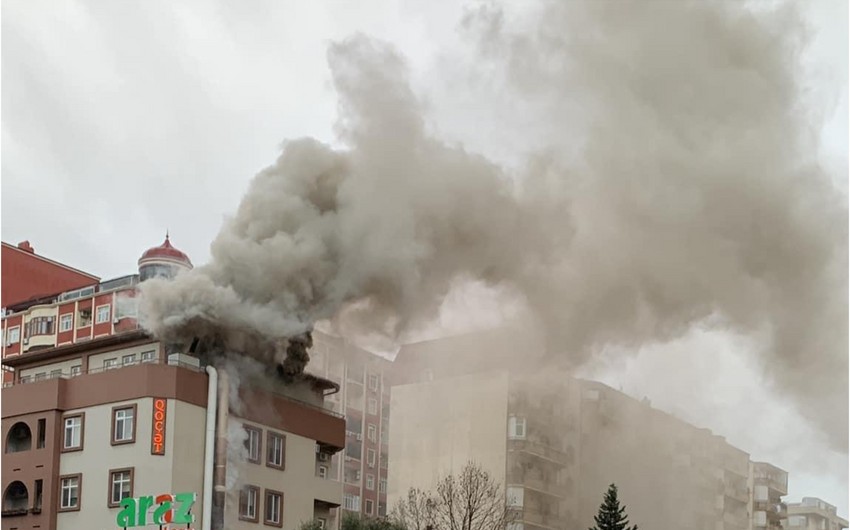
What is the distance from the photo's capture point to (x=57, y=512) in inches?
2051

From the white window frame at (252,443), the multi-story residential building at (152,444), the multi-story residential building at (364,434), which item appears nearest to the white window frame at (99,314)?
the multi-story residential building at (152,444)

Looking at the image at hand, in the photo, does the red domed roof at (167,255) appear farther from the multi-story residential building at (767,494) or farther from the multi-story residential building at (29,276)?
the multi-story residential building at (767,494)

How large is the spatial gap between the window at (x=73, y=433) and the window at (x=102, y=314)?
59.2ft

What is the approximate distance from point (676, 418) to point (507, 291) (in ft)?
120

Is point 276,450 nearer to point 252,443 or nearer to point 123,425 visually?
point 252,443

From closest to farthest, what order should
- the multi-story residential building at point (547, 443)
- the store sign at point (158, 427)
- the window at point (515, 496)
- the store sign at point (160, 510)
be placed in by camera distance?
the store sign at point (160, 510) < the store sign at point (158, 427) < the window at point (515, 496) < the multi-story residential building at point (547, 443)

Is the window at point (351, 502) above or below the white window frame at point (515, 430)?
below

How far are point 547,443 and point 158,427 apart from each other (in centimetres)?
3697

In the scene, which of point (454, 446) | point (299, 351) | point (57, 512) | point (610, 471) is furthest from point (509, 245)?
point (610, 471)

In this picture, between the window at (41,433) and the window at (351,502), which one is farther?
the window at (351,502)

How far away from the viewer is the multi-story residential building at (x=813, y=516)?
124688mm

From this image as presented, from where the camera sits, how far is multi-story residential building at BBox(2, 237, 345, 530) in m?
50.3

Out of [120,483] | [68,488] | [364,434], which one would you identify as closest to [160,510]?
[120,483]

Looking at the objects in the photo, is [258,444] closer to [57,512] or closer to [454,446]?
[57,512]
